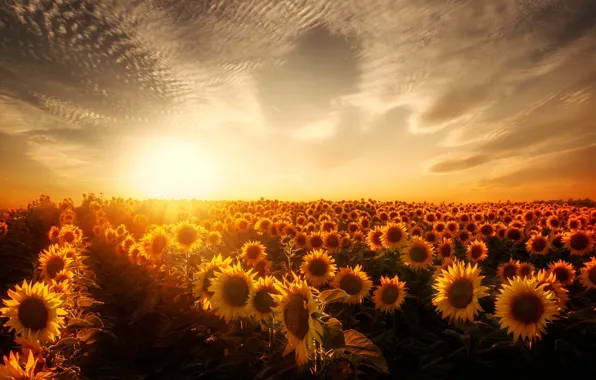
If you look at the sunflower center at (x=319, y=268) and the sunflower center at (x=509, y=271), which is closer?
the sunflower center at (x=319, y=268)

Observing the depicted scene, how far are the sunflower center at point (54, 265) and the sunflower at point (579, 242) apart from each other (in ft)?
53.9

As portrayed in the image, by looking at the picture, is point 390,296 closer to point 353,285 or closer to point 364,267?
point 353,285

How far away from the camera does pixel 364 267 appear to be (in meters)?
13.7

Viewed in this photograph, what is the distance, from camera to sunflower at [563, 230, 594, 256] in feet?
45.4

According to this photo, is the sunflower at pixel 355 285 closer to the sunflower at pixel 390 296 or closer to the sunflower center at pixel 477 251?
the sunflower at pixel 390 296

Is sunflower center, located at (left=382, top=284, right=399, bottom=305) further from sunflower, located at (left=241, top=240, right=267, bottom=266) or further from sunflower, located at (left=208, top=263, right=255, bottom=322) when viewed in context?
sunflower, located at (left=208, top=263, right=255, bottom=322)

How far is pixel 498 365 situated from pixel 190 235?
786cm

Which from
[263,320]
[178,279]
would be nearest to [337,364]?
[263,320]

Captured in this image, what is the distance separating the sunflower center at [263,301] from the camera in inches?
231

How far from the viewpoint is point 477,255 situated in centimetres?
1377

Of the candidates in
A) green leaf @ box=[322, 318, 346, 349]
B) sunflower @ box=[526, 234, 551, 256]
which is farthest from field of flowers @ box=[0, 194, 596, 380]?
sunflower @ box=[526, 234, 551, 256]

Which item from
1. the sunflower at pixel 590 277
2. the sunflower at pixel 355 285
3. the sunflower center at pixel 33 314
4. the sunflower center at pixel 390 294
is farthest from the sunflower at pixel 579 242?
the sunflower center at pixel 33 314

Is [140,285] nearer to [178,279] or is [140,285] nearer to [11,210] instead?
[178,279]

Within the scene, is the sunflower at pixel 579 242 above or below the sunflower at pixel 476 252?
above
